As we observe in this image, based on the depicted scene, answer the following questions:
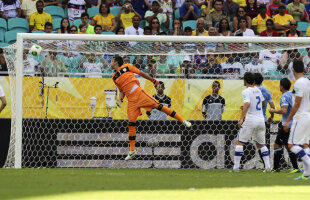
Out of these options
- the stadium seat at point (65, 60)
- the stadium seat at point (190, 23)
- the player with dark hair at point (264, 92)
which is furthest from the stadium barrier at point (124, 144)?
the stadium seat at point (190, 23)

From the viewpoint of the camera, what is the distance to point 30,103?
1317 centimetres

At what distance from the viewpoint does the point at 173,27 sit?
17656 millimetres

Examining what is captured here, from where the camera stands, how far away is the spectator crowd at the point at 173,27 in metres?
13.6

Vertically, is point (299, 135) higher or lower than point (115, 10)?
lower

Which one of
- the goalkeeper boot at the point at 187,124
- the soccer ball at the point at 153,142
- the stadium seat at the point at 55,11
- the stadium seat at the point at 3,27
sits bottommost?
the soccer ball at the point at 153,142

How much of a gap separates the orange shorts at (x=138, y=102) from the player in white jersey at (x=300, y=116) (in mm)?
3708

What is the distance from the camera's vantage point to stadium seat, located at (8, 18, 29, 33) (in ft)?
57.3

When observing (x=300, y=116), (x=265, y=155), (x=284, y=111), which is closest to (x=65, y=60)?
(x=265, y=155)

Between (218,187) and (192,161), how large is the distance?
544 cm

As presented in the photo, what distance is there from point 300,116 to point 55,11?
1050cm

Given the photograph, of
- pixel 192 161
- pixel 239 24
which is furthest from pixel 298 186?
pixel 239 24

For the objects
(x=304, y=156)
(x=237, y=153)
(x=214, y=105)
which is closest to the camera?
(x=304, y=156)

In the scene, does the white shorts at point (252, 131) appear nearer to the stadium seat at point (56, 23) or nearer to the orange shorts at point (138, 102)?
the orange shorts at point (138, 102)

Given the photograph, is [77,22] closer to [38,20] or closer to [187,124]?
[38,20]
